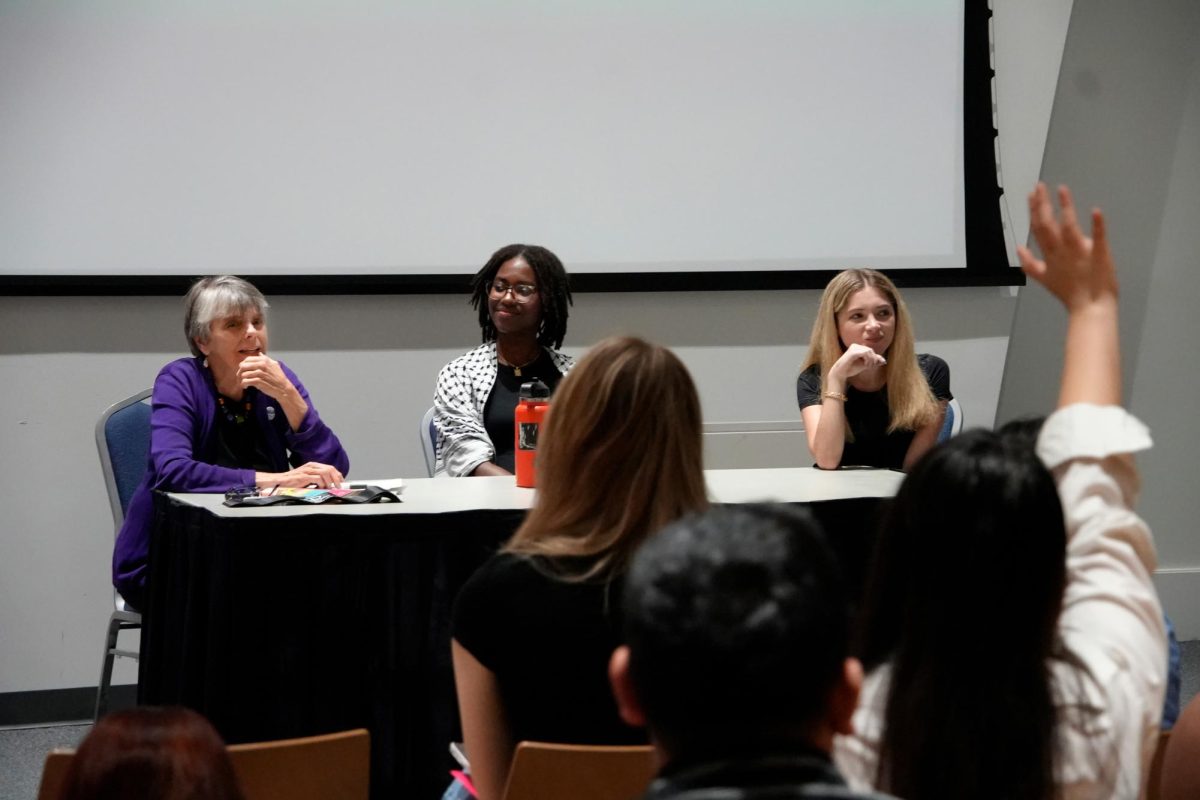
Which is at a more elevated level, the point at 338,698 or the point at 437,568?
the point at 437,568

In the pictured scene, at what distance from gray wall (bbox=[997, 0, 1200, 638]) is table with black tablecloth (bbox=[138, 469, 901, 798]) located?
2.79 metres

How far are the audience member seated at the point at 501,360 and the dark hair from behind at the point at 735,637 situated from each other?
2659 millimetres

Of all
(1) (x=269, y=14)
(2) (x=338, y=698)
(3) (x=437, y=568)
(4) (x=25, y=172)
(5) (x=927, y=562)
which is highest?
(1) (x=269, y=14)

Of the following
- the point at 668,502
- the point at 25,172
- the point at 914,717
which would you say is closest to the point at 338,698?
the point at 668,502

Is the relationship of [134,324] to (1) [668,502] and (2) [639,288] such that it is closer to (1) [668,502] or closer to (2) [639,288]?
(2) [639,288]

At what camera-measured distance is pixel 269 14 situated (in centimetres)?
392

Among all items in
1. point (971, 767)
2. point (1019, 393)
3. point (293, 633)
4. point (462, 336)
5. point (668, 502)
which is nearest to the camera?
point (971, 767)

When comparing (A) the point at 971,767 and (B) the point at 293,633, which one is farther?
(B) the point at 293,633

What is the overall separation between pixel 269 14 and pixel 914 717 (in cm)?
341

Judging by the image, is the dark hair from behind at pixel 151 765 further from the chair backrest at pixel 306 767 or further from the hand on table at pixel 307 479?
the hand on table at pixel 307 479

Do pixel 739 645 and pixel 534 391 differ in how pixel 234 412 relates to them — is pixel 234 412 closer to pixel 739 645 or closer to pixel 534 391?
pixel 534 391

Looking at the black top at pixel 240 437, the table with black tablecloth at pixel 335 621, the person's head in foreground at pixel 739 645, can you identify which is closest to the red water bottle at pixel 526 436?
the table with black tablecloth at pixel 335 621

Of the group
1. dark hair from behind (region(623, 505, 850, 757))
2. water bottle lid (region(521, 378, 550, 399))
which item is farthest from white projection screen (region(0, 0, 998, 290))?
dark hair from behind (region(623, 505, 850, 757))

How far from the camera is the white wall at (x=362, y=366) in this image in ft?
12.7
